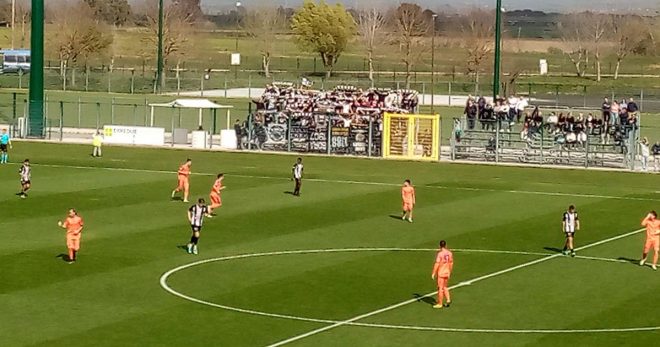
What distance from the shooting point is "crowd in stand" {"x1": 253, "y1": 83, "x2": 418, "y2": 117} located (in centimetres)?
7519

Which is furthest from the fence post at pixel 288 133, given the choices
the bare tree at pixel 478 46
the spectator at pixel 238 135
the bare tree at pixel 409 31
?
the bare tree at pixel 478 46

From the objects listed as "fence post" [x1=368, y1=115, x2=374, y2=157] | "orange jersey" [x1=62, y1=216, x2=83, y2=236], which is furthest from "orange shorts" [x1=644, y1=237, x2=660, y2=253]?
"fence post" [x1=368, y1=115, x2=374, y2=157]

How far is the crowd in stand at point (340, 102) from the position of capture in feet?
247

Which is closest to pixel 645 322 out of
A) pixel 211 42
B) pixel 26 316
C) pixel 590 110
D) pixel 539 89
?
pixel 26 316

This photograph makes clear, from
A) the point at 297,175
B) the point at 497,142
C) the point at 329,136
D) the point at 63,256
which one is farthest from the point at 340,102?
the point at 63,256

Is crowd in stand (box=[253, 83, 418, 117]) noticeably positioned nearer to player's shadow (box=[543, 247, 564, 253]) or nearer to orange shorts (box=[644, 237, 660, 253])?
player's shadow (box=[543, 247, 564, 253])

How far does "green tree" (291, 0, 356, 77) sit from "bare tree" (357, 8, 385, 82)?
2436 millimetres

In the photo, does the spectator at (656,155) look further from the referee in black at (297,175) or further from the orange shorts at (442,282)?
the orange shorts at (442,282)

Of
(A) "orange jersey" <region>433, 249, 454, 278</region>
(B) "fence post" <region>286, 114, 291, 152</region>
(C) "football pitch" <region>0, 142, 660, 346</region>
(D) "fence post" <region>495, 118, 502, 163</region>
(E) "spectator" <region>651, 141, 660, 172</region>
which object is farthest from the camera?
(B) "fence post" <region>286, 114, 291, 152</region>

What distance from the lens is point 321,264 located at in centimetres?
3872

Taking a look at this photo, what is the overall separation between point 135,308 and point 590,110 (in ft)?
230

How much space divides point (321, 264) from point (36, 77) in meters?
48.4

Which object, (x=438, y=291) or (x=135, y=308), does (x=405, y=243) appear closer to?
(x=438, y=291)

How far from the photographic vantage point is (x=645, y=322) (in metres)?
31.4
